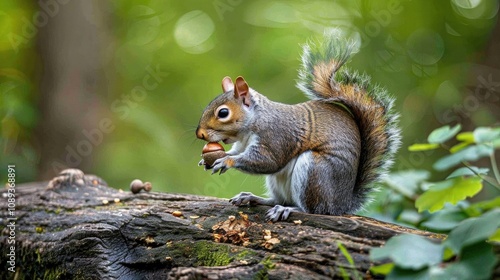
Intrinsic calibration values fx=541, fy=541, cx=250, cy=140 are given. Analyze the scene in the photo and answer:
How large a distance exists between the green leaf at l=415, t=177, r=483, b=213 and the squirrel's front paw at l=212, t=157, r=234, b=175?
25.5 inches

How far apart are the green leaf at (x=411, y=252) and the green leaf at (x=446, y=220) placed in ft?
2.68

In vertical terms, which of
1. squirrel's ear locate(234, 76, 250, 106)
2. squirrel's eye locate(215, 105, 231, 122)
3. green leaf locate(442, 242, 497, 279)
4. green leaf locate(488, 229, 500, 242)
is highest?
squirrel's ear locate(234, 76, 250, 106)

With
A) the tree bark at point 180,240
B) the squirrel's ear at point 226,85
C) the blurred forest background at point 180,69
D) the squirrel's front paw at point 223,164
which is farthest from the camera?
the blurred forest background at point 180,69

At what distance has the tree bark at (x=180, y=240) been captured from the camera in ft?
4.87

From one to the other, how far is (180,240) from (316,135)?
0.63 metres

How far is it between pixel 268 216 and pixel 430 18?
3.47 metres

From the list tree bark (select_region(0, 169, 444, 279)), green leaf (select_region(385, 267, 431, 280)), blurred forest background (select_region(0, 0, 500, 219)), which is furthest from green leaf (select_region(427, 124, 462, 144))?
blurred forest background (select_region(0, 0, 500, 219))

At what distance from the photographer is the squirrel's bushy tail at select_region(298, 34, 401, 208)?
206 cm

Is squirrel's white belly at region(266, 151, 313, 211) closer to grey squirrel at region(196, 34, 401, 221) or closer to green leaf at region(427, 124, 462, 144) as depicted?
grey squirrel at region(196, 34, 401, 221)


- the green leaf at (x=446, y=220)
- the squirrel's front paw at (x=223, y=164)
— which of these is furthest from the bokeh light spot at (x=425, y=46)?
the squirrel's front paw at (x=223, y=164)

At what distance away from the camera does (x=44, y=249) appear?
6.32 feet

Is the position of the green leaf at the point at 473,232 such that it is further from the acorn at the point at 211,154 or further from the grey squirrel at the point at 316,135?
the acorn at the point at 211,154

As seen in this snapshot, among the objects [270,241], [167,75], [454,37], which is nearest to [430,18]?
[454,37]

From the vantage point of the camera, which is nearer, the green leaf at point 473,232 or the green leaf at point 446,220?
the green leaf at point 473,232
